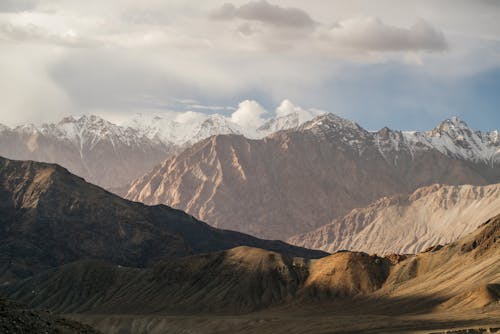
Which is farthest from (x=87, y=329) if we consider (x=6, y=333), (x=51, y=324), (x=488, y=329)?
(x=488, y=329)

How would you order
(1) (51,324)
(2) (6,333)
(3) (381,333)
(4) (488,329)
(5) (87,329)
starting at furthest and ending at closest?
(3) (381,333) → (4) (488,329) → (5) (87,329) → (1) (51,324) → (2) (6,333)

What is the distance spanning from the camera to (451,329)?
18275cm

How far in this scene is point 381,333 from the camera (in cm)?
18912

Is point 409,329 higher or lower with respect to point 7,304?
lower

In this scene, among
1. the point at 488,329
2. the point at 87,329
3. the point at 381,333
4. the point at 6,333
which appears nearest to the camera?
the point at 6,333

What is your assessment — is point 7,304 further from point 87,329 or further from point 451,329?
point 451,329

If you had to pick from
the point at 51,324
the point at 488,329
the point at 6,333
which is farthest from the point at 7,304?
the point at 488,329

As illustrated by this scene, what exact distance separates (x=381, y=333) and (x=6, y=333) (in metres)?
122

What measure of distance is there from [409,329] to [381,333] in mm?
6858

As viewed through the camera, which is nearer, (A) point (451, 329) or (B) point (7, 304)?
(B) point (7, 304)

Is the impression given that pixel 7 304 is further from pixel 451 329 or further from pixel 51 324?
pixel 451 329

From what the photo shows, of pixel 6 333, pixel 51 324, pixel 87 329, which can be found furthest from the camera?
pixel 87 329

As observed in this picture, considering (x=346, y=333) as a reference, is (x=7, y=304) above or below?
above

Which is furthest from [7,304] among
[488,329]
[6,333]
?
[488,329]
